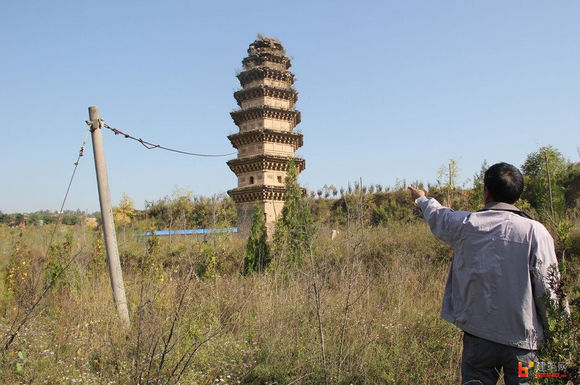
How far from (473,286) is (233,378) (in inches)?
103

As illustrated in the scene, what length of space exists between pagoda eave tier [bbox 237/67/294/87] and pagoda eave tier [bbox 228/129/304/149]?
3.32 meters

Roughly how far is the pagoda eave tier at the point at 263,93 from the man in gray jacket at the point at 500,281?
18764 millimetres

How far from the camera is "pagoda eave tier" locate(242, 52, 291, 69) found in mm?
20734

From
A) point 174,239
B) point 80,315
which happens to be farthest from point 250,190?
point 80,315

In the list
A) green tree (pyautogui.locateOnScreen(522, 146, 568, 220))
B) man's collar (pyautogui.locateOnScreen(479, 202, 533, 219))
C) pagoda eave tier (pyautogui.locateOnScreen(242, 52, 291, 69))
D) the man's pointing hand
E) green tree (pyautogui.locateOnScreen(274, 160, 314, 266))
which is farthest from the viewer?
pagoda eave tier (pyautogui.locateOnScreen(242, 52, 291, 69))

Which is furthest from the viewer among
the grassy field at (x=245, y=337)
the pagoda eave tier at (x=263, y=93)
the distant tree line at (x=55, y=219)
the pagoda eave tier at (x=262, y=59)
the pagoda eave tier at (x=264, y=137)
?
the pagoda eave tier at (x=262, y=59)

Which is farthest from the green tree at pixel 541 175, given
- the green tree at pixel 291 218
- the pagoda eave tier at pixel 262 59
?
the pagoda eave tier at pixel 262 59

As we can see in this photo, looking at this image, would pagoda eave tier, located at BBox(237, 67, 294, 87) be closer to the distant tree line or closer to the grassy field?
the distant tree line

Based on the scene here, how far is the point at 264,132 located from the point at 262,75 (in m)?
3.48

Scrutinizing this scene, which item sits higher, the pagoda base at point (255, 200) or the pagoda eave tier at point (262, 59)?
the pagoda eave tier at point (262, 59)

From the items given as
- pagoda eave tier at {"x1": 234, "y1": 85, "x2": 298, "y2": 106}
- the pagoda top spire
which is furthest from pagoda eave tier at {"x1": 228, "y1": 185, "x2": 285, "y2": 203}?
the pagoda top spire

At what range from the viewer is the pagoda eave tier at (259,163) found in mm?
19047
